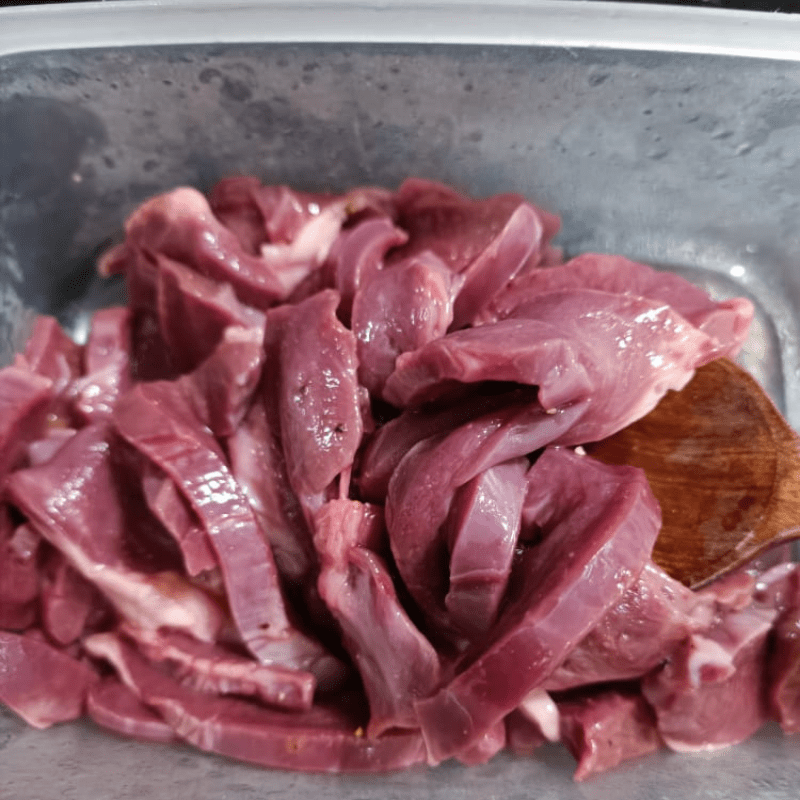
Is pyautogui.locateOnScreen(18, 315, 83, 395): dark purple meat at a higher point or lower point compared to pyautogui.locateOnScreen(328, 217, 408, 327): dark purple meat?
lower

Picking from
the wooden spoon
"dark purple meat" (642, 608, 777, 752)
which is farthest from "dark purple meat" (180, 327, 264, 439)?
"dark purple meat" (642, 608, 777, 752)

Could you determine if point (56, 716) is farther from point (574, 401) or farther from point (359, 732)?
point (574, 401)

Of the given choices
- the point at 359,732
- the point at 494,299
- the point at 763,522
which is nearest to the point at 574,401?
the point at 494,299

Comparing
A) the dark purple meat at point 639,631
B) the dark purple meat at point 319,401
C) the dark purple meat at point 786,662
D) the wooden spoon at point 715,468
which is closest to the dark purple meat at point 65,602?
the dark purple meat at point 319,401

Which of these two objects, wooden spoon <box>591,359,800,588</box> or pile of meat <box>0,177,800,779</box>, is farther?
wooden spoon <box>591,359,800,588</box>

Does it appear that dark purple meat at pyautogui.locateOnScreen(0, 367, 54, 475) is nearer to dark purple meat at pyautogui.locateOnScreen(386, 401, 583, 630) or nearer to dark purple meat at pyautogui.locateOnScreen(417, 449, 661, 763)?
dark purple meat at pyautogui.locateOnScreen(386, 401, 583, 630)

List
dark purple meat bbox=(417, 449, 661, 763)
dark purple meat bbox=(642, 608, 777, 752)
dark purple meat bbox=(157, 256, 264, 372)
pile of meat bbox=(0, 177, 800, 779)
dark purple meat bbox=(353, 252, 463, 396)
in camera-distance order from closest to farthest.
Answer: dark purple meat bbox=(417, 449, 661, 763)
pile of meat bbox=(0, 177, 800, 779)
dark purple meat bbox=(642, 608, 777, 752)
dark purple meat bbox=(353, 252, 463, 396)
dark purple meat bbox=(157, 256, 264, 372)
